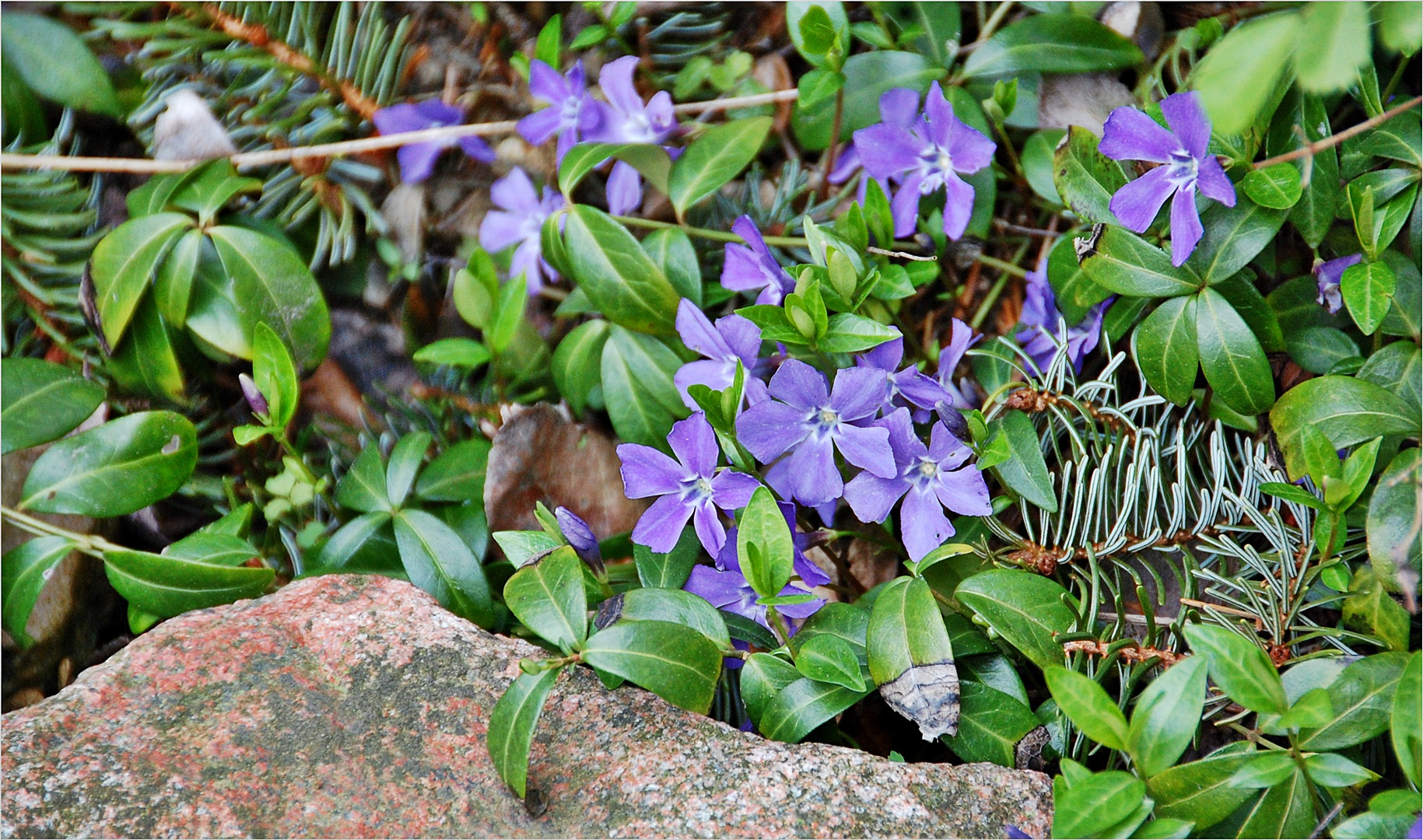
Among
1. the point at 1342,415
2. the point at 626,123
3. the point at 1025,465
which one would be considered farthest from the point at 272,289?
the point at 1342,415

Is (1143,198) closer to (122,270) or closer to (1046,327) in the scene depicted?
(1046,327)

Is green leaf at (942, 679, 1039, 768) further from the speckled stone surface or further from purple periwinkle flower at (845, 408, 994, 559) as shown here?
purple periwinkle flower at (845, 408, 994, 559)

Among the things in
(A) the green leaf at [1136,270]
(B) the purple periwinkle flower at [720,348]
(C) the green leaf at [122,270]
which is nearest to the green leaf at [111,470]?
(C) the green leaf at [122,270]

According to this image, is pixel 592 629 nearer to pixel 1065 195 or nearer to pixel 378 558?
pixel 378 558

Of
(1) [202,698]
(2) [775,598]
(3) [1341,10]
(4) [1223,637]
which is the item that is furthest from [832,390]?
(1) [202,698]

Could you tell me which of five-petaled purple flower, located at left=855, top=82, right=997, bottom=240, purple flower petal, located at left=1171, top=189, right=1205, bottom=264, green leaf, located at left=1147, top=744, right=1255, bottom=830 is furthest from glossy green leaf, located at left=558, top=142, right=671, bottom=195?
green leaf, located at left=1147, top=744, right=1255, bottom=830
